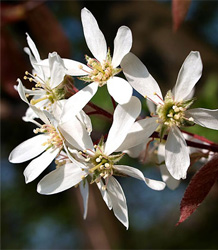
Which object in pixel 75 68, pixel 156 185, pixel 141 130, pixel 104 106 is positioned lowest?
pixel 104 106

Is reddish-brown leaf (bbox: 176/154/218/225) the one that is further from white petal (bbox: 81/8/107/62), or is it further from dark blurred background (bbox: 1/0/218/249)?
dark blurred background (bbox: 1/0/218/249)

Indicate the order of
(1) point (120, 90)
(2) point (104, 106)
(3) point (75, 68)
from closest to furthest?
(1) point (120, 90) < (3) point (75, 68) < (2) point (104, 106)

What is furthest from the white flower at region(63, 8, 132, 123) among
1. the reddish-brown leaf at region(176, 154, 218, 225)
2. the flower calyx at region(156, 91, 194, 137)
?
the reddish-brown leaf at region(176, 154, 218, 225)

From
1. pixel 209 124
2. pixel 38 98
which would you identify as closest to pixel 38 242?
pixel 38 98

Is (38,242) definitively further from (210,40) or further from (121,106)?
(121,106)

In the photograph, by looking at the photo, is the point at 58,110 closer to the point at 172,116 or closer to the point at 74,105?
the point at 74,105

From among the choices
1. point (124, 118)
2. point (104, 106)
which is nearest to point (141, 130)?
point (124, 118)

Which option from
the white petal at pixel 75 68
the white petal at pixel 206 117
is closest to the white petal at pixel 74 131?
the white petal at pixel 75 68
